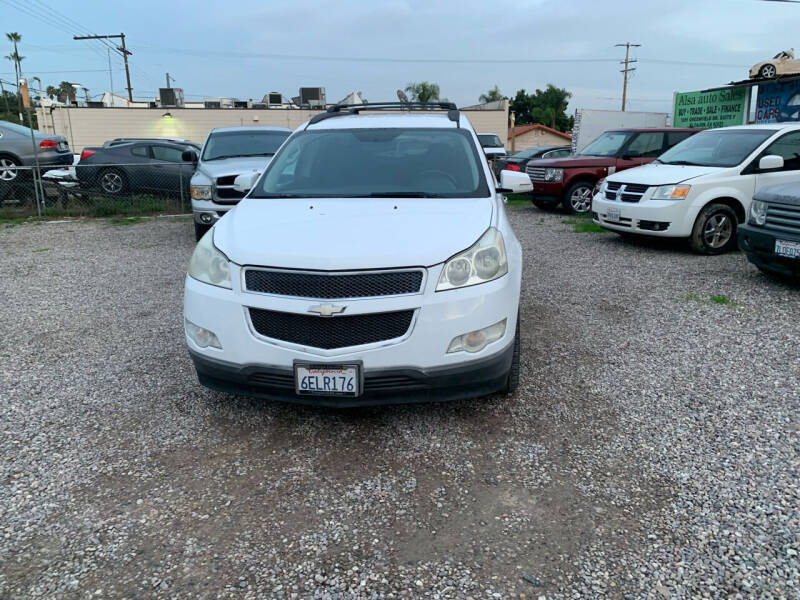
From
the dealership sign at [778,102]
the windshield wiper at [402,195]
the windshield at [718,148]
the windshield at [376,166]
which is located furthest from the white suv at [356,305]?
the dealership sign at [778,102]

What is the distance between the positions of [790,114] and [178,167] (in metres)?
15.4

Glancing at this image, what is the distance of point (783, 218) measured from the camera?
6.11 meters

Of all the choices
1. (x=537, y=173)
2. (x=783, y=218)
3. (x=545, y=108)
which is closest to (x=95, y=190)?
(x=537, y=173)

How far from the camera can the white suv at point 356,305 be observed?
3.15m

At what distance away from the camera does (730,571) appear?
7.93 ft

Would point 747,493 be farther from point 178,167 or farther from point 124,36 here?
point 124,36

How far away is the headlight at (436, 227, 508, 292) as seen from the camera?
3254 mm

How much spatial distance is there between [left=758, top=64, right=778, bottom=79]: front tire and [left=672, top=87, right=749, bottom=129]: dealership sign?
1.45 m

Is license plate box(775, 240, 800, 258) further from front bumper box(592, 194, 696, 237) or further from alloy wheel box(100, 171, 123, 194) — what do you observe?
alloy wheel box(100, 171, 123, 194)

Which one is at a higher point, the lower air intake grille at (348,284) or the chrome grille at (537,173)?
the chrome grille at (537,173)

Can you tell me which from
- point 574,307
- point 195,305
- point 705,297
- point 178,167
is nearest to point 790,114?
point 705,297

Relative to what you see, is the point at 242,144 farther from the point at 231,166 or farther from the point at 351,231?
the point at 351,231

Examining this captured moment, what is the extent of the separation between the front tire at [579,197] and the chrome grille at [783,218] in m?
6.74

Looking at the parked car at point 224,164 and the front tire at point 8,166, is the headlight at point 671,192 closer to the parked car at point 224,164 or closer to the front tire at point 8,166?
the parked car at point 224,164
